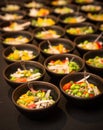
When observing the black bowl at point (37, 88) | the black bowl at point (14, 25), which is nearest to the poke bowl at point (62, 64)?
the black bowl at point (37, 88)

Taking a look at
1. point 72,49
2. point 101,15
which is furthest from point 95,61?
point 101,15

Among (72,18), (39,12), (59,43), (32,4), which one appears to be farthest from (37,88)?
(32,4)

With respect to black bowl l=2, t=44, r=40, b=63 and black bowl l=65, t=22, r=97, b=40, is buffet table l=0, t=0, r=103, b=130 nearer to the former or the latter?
black bowl l=2, t=44, r=40, b=63

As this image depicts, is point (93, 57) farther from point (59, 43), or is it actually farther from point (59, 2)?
point (59, 2)

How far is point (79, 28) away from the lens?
2814 millimetres

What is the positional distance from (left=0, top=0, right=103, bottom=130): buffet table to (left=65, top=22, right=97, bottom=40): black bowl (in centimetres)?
93

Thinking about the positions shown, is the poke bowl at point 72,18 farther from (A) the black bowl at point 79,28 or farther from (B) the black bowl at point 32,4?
(B) the black bowl at point 32,4

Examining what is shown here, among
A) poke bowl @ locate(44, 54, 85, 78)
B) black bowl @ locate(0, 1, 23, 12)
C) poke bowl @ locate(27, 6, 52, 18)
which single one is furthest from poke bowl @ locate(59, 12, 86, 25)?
poke bowl @ locate(44, 54, 85, 78)

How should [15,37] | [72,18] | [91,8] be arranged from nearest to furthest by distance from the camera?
[15,37]
[72,18]
[91,8]

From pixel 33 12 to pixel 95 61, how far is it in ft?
4.37

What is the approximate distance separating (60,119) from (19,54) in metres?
0.79

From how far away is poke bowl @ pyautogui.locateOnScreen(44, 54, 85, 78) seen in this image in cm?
196

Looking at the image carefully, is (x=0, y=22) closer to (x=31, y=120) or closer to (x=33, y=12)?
(x=33, y=12)

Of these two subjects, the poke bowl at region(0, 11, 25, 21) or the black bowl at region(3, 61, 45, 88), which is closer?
the black bowl at region(3, 61, 45, 88)
